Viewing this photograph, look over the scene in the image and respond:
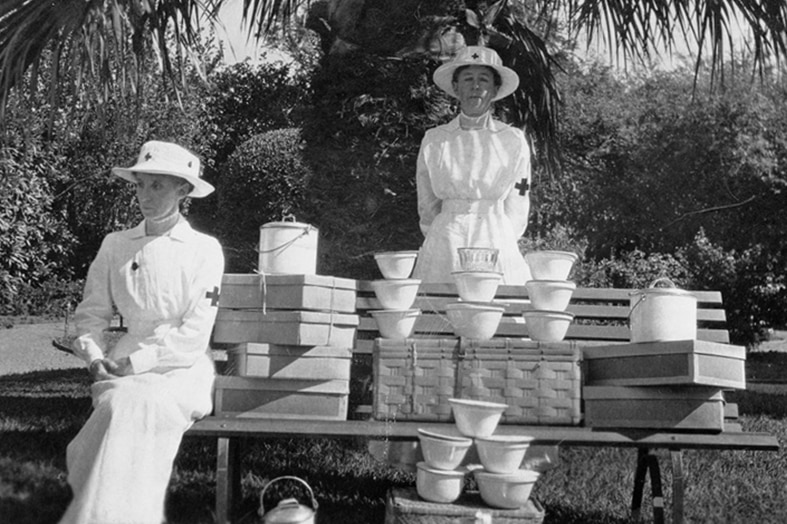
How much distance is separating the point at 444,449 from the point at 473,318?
0.57 m

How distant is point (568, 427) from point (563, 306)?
0.48 meters

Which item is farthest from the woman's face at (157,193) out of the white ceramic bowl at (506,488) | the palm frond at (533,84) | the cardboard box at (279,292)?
the palm frond at (533,84)

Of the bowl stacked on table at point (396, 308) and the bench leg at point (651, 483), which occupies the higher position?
the bowl stacked on table at point (396, 308)

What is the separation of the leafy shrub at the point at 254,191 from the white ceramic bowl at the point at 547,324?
426 inches

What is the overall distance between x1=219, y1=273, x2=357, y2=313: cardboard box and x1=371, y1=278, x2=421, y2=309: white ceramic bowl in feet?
0.63

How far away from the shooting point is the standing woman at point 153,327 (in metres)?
3.10

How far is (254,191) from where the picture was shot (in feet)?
48.3

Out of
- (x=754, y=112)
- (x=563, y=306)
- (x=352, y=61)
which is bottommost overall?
(x=563, y=306)

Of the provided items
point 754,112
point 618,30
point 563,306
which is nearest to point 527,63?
point 618,30

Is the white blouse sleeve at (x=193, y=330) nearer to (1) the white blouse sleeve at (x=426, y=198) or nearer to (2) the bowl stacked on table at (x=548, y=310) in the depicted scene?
(2) the bowl stacked on table at (x=548, y=310)

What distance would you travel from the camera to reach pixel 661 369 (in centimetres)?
336

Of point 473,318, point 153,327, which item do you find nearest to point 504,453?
point 473,318

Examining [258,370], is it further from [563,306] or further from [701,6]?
[701,6]

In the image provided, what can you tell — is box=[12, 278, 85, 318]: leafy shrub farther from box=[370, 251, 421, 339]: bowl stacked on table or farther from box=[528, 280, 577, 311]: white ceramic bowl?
box=[528, 280, 577, 311]: white ceramic bowl
